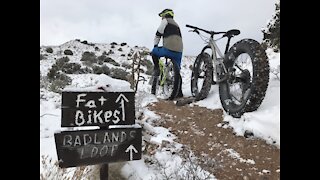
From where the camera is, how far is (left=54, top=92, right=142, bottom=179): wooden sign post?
7.46 feet

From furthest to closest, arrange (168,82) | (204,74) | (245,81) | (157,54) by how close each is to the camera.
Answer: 1. (157,54)
2. (168,82)
3. (204,74)
4. (245,81)

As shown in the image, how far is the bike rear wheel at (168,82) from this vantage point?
7.00m

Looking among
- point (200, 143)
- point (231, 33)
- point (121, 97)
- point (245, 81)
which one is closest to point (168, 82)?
point (231, 33)

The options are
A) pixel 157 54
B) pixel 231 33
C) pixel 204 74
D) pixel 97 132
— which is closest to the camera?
pixel 97 132

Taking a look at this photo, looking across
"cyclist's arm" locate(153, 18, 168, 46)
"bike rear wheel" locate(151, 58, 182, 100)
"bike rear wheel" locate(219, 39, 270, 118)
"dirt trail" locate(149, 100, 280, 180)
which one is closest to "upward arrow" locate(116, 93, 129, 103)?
"dirt trail" locate(149, 100, 280, 180)

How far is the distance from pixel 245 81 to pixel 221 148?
133cm

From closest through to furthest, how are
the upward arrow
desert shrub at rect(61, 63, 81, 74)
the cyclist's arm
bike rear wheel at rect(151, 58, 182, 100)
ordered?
1. the upward arrow
2. bike rear wheel at rect(151, 58, 182, 100)
3. the cyclist's arm
4. desert shrub at rect(61, 63, 81, 74)

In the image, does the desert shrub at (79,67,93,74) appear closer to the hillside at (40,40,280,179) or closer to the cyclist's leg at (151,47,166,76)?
the cyclist's leg at (151,47,166,76)

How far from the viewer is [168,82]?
732 centimetres

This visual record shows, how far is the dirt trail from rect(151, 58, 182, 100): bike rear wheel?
1.43m

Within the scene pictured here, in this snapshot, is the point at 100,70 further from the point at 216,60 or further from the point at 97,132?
the point at 97,132

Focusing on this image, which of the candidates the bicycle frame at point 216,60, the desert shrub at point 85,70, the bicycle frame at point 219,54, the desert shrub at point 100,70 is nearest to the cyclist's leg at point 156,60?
the bicycle frame at point 219,54
